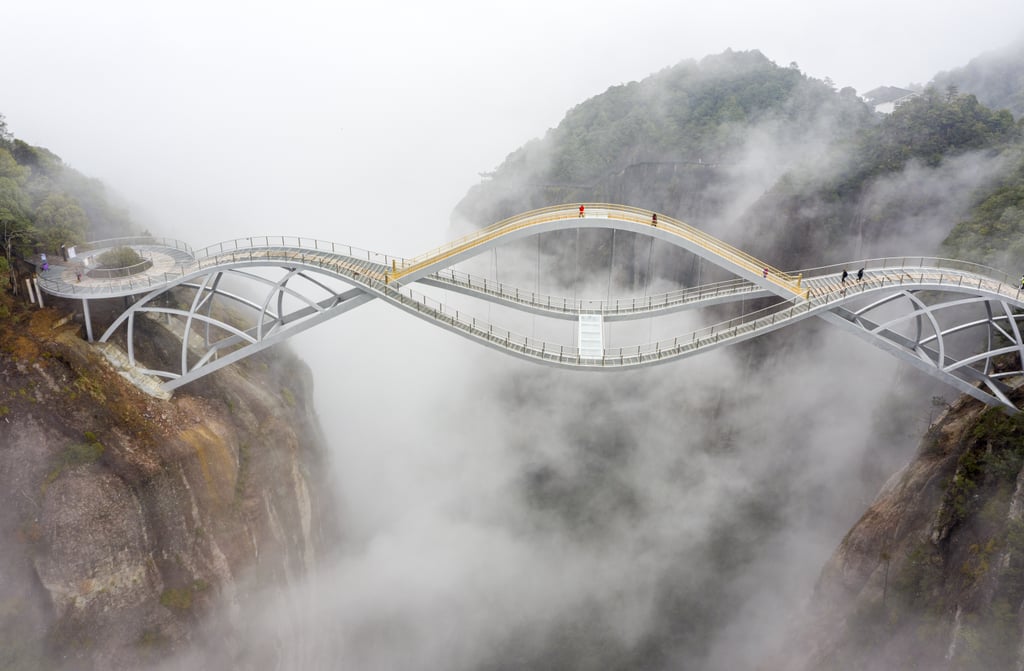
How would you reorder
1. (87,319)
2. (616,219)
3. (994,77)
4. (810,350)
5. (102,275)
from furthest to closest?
(994,77)
(810,350)
(102,275)
(87,319)
(616,219)

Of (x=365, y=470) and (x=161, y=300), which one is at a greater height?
(x=161, y=300)

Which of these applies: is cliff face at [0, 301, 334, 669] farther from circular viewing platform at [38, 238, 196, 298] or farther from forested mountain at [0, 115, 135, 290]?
forested mountain at [0, 115, 135, 290]

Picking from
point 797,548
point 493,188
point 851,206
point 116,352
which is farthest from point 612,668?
point 493,188

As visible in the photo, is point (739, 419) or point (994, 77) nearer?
point (739, 419)

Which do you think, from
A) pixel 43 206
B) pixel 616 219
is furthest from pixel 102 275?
pixel 616 219

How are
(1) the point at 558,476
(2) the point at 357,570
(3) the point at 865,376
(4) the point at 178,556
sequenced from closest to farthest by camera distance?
(4) the point at 178,556
(2) the point at 357,570
(3) the point at 865,376
(1) the point at 558,476

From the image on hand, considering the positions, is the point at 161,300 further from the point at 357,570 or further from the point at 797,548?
the point at 797,548

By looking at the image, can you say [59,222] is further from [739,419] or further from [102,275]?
[739,419]
